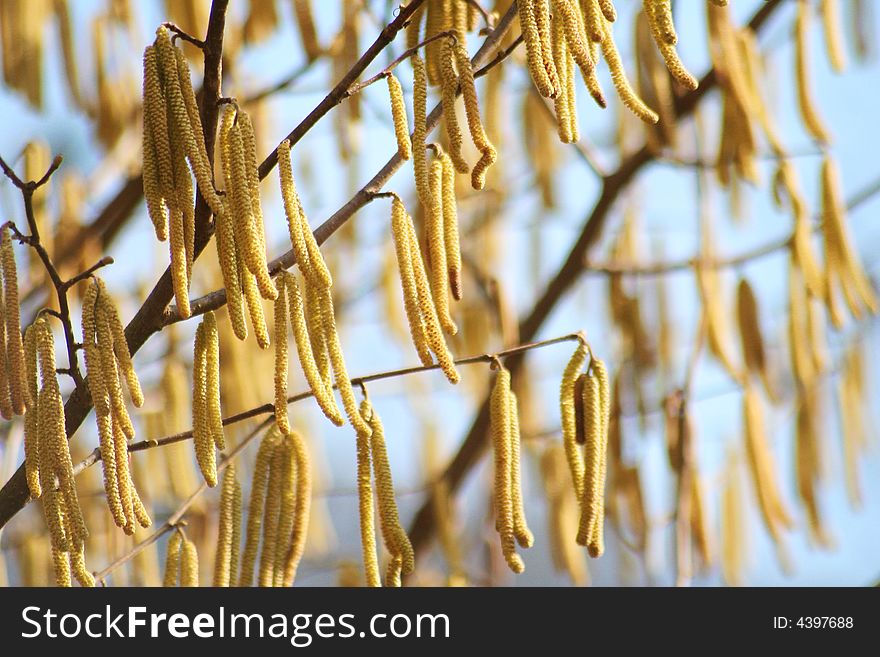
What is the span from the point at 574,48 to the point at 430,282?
0.51ft

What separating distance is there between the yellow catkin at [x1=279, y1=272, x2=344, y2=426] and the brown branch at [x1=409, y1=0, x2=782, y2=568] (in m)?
0.82

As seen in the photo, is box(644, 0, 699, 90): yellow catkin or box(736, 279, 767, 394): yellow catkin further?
box(736, 279, 767, 394): yellow catkin

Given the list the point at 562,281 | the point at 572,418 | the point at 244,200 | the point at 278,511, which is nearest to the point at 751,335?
the point at 562,281

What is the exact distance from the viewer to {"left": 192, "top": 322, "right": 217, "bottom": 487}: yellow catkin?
2.04ft

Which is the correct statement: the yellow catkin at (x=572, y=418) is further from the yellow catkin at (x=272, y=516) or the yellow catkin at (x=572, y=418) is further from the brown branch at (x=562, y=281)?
the brown branch at (x=562, y=281)

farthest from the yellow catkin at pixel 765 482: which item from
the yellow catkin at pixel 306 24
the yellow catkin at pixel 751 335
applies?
the yellow catkin at pixel 306 24

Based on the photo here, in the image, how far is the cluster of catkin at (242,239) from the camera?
587mm

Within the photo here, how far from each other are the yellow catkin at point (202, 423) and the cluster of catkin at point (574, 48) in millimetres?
230

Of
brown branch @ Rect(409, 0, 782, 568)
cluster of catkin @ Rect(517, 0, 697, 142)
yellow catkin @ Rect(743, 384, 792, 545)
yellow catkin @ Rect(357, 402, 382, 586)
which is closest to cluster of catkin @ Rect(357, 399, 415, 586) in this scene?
yellow catkin @ Rect(357, 402, 382, 586)

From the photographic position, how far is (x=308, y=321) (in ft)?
2.18

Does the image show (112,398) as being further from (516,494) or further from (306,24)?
Answer: (306,24)

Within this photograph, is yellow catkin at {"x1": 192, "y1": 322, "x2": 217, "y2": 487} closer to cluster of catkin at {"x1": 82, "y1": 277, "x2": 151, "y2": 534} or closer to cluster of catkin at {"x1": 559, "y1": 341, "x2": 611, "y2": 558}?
cluster of catkin at {"x1": 82, "y1": 277, "x2": 151, "y2": 534}

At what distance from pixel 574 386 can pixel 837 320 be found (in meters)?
0.43

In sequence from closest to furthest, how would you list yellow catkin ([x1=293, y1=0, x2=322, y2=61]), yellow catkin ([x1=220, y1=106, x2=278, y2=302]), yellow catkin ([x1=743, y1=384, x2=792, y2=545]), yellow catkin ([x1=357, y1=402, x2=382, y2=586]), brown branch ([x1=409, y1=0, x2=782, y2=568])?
yellow catkin ([x1=220, y1=106, x2=278, y2=302]) < yellow catkin ([x1=357, y1=402, x2=382, y2=586]) < yellow catkin ([x1=743, y1=384, x2=792, y2=545]) < yellow catkin ([x1=293, y1=0, x2=322, y2=61]) < brown branch ([x1=409, y1=0, x2=782, y2=568])
